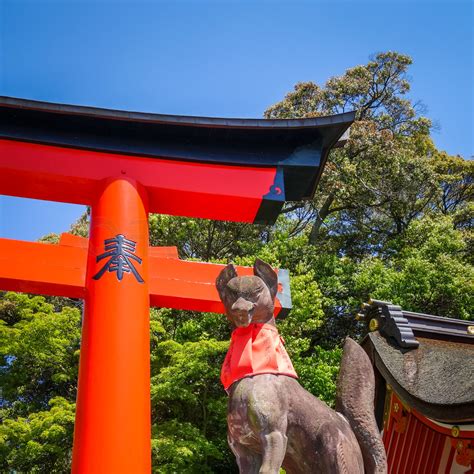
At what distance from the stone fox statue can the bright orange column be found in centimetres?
164

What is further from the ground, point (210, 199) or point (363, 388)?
point (210, 199)

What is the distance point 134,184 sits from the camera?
4809 mm

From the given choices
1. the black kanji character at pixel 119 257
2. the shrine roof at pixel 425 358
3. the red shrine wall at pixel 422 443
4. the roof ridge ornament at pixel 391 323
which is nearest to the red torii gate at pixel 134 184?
the black kanji character at pixel 119 257

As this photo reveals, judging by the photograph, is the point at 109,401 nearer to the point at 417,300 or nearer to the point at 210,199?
the point at 210,199

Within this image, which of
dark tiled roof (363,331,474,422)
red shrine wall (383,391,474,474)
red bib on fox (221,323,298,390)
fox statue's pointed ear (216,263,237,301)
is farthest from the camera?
red shrine wall (383,391,474,474)

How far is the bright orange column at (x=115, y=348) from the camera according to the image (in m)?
3.81

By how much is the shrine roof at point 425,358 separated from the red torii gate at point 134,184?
105 centimetres

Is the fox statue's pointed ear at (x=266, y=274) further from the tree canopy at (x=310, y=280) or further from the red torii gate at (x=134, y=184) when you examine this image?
the tree canopy at (x=310, y=280)

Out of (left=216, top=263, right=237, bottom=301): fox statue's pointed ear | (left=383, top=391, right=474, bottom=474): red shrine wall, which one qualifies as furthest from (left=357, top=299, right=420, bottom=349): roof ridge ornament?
(left=216, top=263, right=237, bottom=301): fox statue's pointed ear

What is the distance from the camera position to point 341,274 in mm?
13867

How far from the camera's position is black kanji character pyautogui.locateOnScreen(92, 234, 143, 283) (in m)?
4.29

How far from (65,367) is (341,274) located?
22.1 feet

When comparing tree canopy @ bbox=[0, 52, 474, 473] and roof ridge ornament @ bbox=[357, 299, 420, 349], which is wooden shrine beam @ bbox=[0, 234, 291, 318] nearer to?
roof ridge ornament @ bbox=[357, 299, 420, 349]

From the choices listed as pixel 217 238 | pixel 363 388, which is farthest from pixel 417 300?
pixel 363 388
